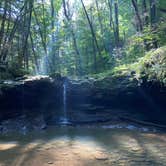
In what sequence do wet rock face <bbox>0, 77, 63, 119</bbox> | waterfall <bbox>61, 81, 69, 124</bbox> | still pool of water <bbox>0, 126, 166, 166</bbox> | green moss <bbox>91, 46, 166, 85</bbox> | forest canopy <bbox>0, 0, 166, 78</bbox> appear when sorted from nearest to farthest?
1. still pool of water <bbox>0, 126, 166, 166</bbox>
2. green moss <bbox>91, 46, 166, 85</bbox>
3. wet rock face <bbox>0, 77, 63, 119</bbox>
4. waterfall <bbox>61, 81, 69, 124</bbox>
5. forest canopy <bbox>0, 0, 166, 78</bbox>

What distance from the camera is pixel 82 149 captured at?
25.4 feet

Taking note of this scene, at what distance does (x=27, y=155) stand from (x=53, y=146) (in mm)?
1077

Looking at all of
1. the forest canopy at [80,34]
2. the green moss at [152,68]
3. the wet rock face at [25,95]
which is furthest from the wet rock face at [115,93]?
the forest canopy at [80,34]

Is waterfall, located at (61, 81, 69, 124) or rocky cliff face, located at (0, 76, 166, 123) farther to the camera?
waterfall, located at (61, 81, 69, 124)

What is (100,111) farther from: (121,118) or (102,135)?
(102,135)

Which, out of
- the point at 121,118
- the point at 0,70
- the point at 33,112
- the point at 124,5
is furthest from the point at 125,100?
the point at 124,5

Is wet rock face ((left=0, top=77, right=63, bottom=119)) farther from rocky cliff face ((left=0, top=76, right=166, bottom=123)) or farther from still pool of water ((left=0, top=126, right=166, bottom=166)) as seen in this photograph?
still pool of water ((left=0, top=126, right=166, bottom=166))

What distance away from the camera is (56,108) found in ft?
43.3

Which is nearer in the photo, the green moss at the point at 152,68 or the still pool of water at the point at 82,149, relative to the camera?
the still pool of water at the point at 82,149

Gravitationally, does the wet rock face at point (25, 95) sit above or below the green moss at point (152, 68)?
below

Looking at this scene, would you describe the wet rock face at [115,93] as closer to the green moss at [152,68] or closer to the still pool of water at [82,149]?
the green moss at [152,68]

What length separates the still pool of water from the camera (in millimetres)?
6574

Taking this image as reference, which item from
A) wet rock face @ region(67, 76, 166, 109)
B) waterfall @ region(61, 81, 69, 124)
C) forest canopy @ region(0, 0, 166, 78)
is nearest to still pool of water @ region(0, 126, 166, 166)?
wet rock face @ region(67, 76, 166, 109)

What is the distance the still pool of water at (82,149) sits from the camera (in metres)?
6.57
